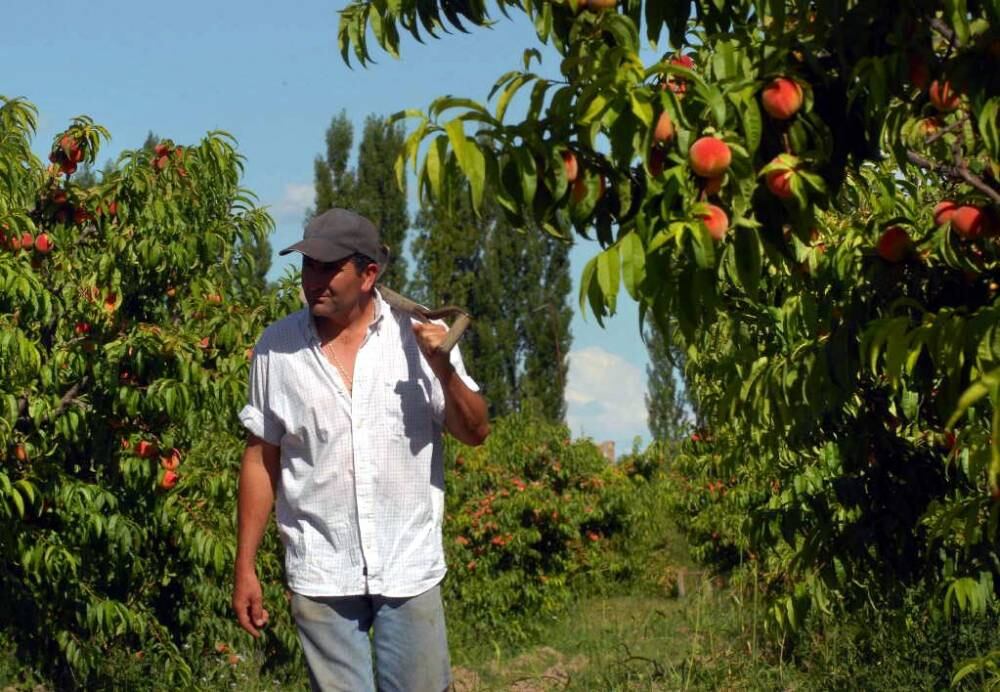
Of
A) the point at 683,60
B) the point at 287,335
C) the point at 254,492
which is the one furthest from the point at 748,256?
the point at 254,492

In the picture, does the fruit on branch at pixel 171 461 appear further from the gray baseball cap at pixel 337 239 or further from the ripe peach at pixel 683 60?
the ripe peach at pixel 683 60

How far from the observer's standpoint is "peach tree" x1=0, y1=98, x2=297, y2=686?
256 inches

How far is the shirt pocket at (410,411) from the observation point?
12.2ft

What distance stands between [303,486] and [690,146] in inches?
61.4

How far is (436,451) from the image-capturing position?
3.81 m

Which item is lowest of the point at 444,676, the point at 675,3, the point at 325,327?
the point at 444,676

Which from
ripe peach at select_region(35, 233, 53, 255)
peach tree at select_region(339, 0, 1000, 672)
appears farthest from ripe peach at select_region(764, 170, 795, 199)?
ripe peach at select_region(35, 233, 53, 255)

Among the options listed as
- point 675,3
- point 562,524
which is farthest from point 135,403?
point 562,524

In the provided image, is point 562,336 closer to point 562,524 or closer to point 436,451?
point 562,524

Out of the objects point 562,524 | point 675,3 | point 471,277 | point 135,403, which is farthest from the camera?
point 471,277

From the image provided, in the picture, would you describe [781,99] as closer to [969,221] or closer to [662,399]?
[969,221]

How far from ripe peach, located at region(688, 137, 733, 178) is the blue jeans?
156 centimetres

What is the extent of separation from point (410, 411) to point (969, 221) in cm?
140

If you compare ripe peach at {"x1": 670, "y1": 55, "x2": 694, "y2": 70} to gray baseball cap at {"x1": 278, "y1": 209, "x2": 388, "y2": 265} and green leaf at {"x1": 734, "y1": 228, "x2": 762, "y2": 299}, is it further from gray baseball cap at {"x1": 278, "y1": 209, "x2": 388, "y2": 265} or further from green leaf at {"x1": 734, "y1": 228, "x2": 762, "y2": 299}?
gray baseball cap at {"x1": 278, "y1": 209, "x2": 388, "y2": 265}
